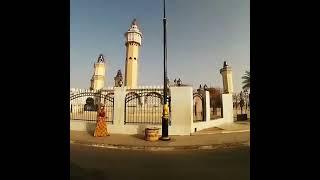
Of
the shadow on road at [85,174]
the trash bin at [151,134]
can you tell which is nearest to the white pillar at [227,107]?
the trash bin at [151,134]

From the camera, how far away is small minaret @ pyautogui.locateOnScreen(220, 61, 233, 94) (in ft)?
113

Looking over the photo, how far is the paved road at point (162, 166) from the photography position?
5.31 m

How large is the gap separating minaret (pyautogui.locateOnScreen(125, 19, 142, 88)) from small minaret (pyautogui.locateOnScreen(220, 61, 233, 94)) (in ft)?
47.9

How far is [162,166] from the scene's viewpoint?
6309mm

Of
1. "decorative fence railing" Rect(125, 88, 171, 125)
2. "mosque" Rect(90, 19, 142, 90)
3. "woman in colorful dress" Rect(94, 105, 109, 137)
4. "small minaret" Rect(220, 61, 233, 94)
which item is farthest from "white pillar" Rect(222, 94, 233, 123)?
"mosque" Rect(90, 19, 142, 90)

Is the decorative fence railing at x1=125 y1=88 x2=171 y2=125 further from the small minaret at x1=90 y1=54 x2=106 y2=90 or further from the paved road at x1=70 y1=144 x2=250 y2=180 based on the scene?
the small minaret at x1=90 y1=54 x2=106 y2=90

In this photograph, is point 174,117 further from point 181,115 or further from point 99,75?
point 99,75

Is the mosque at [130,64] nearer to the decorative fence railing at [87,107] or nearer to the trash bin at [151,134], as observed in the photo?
the decorative fence railing at [87,107]

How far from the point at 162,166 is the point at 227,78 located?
29.7 meters

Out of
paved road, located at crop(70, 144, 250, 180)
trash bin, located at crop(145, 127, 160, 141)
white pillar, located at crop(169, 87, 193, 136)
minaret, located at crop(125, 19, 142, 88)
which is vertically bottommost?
paved road, located at crop(70, 144, 250, 180)
